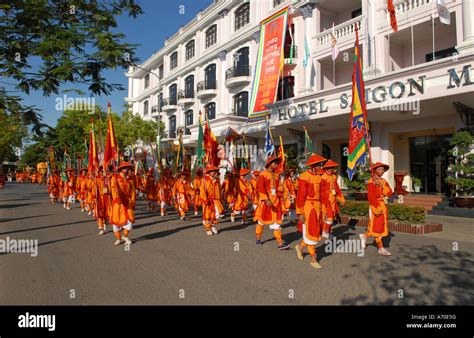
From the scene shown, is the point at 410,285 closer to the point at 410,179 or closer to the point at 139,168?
the point at 410,179

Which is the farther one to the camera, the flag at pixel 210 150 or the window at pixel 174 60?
the window at pixel 174 60

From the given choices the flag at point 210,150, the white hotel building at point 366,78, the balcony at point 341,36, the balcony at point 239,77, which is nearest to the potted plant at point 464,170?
the white hotel building at point 366,78

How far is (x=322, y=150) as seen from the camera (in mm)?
20469

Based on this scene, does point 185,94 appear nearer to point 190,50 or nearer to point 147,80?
point 190,50

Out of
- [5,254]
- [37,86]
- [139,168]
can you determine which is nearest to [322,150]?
[139,168]

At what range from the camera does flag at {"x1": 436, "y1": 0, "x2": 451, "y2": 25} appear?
12625mm

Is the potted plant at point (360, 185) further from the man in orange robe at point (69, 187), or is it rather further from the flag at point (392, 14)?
the man in orange robe at point (69, 187)

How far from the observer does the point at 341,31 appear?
1803cm

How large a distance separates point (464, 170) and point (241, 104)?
15.6m

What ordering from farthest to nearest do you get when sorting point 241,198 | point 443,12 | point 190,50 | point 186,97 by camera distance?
point 190,50 → point 186,97 → point 443,12 → point 241,198

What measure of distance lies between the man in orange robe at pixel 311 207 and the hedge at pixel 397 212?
14.7 feet

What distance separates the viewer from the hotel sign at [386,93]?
440 inches

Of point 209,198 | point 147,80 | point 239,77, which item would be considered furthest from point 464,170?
point 147,80
